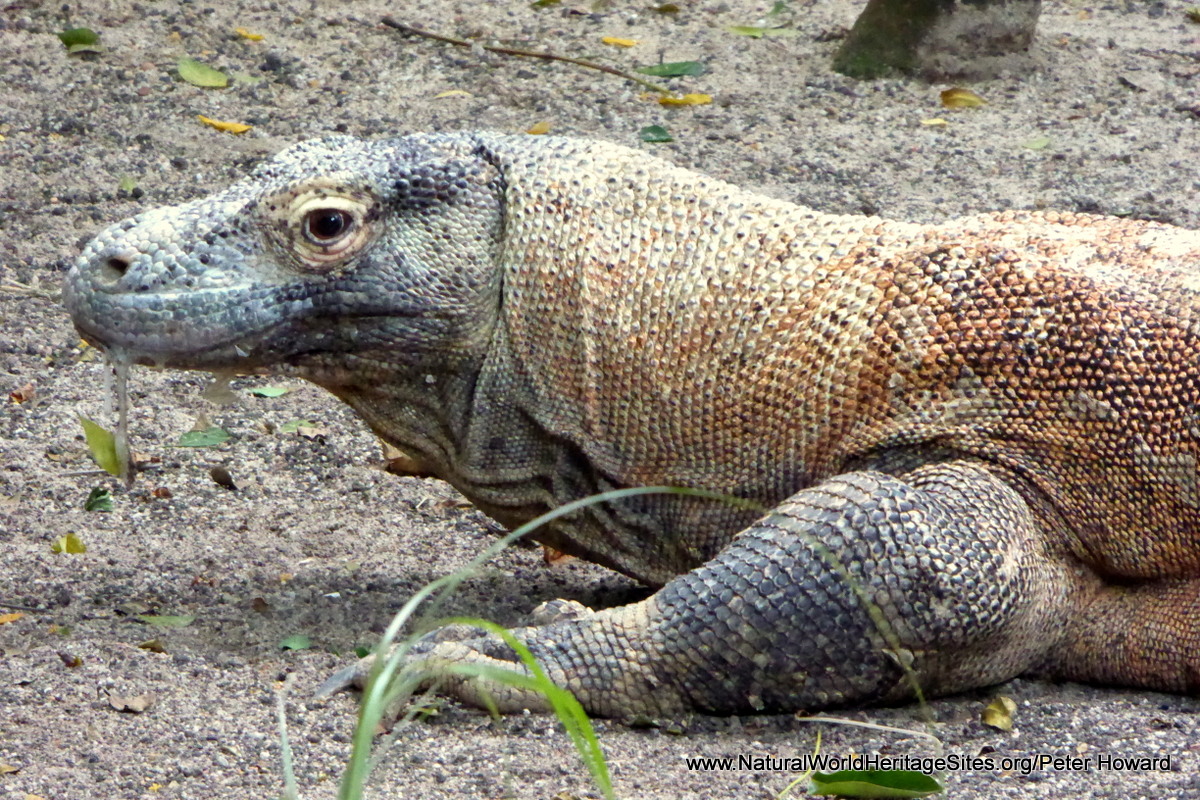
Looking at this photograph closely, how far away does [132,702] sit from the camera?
144 inches

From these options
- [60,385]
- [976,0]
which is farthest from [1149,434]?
[976,0]

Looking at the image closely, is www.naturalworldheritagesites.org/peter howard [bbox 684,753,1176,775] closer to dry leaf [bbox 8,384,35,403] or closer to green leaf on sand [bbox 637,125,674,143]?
dry leaf [bbox 8,384,35,403]

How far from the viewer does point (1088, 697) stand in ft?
13.0

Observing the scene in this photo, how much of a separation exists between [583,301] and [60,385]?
2.50 metres

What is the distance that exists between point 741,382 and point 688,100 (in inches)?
170

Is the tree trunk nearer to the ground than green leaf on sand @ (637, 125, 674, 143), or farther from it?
farther from it

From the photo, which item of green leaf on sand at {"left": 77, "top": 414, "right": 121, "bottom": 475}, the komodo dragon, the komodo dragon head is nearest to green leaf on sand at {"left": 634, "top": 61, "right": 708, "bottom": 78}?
the komodo dragon

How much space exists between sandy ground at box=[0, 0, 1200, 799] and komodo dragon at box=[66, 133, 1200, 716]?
211 mm

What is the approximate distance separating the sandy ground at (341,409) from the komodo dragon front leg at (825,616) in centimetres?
11

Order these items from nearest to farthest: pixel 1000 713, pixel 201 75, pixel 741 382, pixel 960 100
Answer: pixel 1000 713 < pixel 741 382 < pixel 201 75 < pixel 960 100

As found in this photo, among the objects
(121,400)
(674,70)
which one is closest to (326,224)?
(121,400)

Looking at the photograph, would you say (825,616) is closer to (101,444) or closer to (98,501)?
(101,444)

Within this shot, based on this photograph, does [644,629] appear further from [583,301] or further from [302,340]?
[302,340]

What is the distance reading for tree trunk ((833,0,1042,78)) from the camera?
8.18 meters
